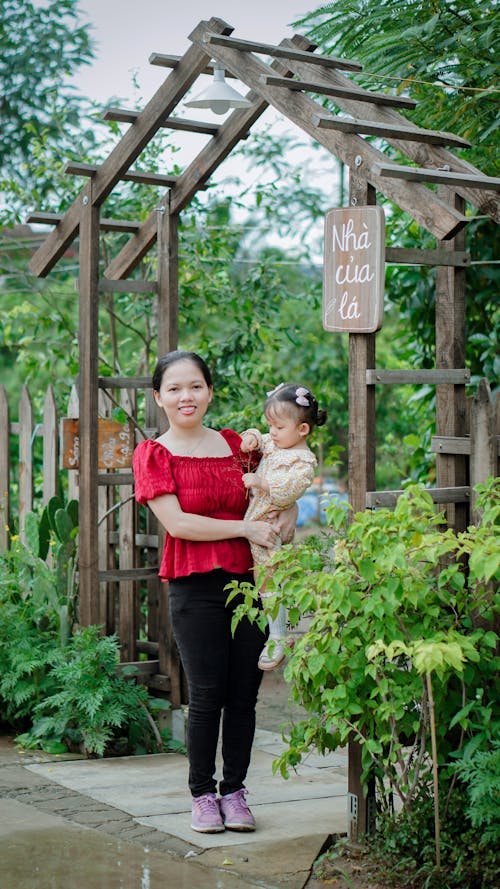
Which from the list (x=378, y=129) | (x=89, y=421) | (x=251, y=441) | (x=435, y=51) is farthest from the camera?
(x=89, y=421)

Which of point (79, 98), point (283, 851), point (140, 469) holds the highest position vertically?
point (79, 98)

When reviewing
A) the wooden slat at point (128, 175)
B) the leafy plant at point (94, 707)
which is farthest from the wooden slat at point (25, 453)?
the wooden slat at point (128, 175)

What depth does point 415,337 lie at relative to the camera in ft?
22.5

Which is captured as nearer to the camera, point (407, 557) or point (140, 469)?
point (407, 557)

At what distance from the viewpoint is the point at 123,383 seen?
577 centimetres

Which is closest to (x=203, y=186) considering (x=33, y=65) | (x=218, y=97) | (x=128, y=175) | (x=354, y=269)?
(x=128, y=175)

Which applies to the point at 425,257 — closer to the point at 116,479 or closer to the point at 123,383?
the point at 123,383

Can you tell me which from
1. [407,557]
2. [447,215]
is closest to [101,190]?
[447,215]

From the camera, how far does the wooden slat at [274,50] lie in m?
4.34

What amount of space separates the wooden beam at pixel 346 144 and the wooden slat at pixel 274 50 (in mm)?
54

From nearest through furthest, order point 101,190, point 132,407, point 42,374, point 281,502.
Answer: point 281,502 → point 101,190 → point 132,407 → point 42,374

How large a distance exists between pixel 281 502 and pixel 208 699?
0.81 m

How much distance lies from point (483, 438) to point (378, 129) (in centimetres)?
114

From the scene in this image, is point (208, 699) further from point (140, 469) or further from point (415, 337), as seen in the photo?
point (415, 337)
